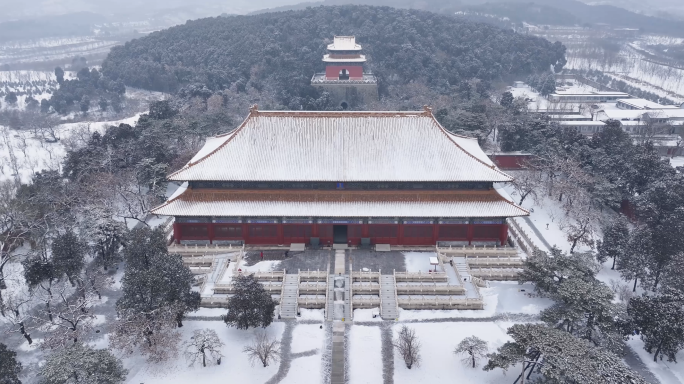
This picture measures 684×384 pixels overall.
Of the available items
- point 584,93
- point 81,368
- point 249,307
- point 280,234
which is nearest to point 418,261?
point 280,234

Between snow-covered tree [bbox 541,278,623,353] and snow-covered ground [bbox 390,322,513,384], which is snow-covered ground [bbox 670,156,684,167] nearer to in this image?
snow-covered tree [bbox 541,278,623,353]

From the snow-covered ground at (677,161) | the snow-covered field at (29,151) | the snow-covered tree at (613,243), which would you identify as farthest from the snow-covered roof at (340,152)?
the snow-covered ground at (677,161)

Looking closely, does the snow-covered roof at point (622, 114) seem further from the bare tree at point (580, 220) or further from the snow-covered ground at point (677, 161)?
the bare tree at point (580, 220)

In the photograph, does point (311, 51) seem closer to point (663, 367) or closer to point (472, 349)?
point (472, 349)

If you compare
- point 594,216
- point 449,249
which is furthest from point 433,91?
point 449,249

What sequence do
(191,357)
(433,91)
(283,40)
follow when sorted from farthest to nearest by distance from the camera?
1. (283,40)
2. (433,91)
3. (191,357)

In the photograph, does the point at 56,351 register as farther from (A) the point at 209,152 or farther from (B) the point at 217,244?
(A) the point at 209,152
